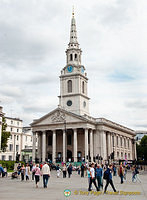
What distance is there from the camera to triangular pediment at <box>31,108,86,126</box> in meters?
71.4

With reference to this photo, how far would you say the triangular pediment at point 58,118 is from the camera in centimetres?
7144

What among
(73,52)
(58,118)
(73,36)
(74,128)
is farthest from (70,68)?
(74,128)

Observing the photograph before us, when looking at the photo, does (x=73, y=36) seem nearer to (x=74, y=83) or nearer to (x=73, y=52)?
(x=73, y=52)

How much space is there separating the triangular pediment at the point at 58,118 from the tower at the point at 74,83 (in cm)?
587

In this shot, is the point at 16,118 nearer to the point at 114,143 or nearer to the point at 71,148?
the point at 71,148

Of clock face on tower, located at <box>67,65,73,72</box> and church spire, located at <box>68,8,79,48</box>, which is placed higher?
church spire, located at <box>68,8,79,48</box>

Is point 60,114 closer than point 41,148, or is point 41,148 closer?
point 60,114

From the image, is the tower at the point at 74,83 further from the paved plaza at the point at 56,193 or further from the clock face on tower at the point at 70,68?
the paved plaza at the point at 56,193

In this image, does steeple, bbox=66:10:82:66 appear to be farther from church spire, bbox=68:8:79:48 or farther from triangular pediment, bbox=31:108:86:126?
triangular pediment, bbox=31:108:86:126

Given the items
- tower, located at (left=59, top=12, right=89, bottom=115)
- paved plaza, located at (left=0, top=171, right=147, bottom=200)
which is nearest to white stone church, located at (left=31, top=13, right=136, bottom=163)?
tower, located at (left=59, top=12, right=89, bottom=115)

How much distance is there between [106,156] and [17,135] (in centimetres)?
3425

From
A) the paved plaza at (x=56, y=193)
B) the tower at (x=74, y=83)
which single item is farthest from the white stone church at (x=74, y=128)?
the paved plaza at (x=56, y=193)

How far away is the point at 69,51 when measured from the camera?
83.2 meters

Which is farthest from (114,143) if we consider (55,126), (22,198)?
(22,198)
